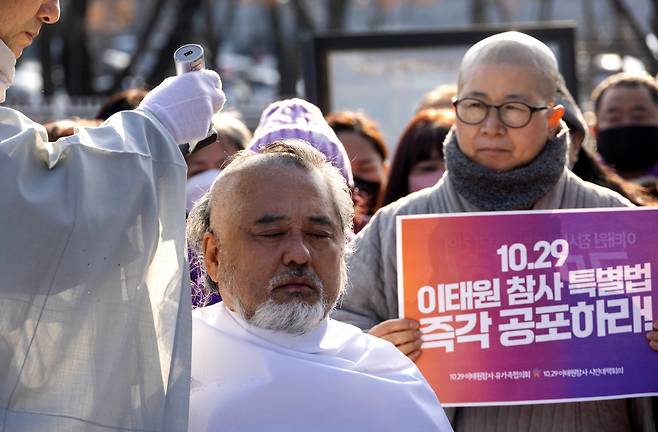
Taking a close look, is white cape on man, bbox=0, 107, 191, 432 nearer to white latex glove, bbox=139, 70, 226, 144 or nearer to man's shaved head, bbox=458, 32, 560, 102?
white latex glove, bbox=139, 70, 226, 144

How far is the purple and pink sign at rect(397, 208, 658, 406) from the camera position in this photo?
3865 millimetres

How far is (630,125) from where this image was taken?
6523mm

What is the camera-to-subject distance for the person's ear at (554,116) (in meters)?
4.16

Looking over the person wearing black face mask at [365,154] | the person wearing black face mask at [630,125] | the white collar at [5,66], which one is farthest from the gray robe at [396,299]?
the person wearing black face mask at [630,125]

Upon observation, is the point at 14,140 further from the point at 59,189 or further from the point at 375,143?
the point at 375,143

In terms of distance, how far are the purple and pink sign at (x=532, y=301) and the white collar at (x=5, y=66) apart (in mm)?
1299

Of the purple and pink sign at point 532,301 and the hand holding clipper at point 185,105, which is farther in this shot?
the purple and pink sign at point 532,301

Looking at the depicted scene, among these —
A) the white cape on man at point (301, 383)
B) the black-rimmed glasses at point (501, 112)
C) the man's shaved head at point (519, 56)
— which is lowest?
the white cape on man at point (301, 383)

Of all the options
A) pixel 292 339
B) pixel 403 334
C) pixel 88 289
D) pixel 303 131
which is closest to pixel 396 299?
pixel 403 334

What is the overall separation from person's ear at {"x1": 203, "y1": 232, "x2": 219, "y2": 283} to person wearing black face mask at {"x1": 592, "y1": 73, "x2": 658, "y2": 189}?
3.48 m

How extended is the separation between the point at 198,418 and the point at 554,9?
29.3 metres

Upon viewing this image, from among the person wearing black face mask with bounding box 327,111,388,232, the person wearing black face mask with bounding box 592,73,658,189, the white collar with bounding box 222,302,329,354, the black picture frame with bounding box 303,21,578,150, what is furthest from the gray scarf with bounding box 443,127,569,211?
the black picture frame with bounding box 303,21,578,150

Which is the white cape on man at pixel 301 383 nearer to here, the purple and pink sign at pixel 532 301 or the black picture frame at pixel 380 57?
the purple and pink sign at pixel 532 301

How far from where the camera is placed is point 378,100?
8.06 metres
